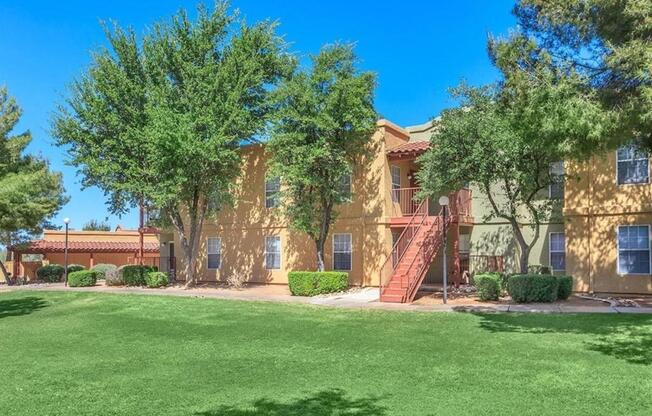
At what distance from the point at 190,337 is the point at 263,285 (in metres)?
12.9

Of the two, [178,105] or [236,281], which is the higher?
[178,105]

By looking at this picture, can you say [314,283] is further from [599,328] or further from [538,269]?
[599,328]

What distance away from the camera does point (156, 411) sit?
653cm

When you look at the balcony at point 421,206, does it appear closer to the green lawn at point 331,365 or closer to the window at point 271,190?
the window at point 271,190

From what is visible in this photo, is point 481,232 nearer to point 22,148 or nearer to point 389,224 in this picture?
point 389,224

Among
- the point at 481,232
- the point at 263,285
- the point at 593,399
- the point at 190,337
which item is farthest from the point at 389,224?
the point at 593,399

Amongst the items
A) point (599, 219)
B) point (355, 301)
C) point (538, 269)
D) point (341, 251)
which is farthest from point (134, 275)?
point (599, 219)

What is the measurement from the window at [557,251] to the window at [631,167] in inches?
128

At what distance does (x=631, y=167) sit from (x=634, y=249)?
2.66 metres

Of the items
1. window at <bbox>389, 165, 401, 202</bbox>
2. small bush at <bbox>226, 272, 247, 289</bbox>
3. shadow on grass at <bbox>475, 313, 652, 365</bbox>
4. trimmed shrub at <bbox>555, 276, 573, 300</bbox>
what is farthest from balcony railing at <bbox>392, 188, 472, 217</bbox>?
shadow on grass at <bbox>475, 313, 652, 365</bbox>

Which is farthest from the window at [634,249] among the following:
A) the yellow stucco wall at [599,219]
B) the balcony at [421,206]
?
the balcony at [421,206]

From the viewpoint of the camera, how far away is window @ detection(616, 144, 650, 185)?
58.0ft

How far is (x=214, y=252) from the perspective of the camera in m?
27.7

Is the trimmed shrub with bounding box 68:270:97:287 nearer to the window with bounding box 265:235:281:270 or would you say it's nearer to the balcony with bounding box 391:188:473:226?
the window with bounding box 265:235:281:270
